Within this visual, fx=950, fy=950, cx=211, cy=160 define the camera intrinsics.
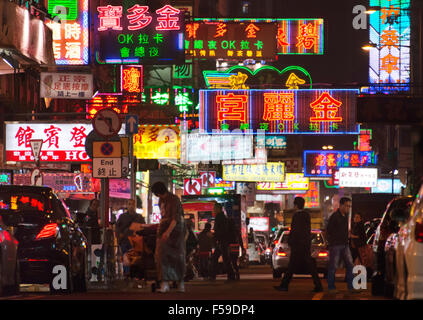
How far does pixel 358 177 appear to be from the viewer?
181 ft

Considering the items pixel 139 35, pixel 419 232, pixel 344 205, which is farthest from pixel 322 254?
pixel 419 232

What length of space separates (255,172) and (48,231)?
38.9 m

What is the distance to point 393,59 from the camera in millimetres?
48188

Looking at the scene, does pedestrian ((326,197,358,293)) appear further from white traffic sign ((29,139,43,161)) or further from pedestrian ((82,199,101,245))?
white traffic sign ((29,139,43,161))

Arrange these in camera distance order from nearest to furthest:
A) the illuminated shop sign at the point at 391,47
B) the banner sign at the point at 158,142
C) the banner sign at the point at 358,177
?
the banner sign at the point at 158,142, the illuminated shop sign at the point at 391,47, the banner sign at the point at 358,177

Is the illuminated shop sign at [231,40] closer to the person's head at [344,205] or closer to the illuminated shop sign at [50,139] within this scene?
the illuminated shop sign at [50,139]

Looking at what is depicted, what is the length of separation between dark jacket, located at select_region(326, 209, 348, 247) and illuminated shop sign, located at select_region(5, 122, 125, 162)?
15.6 metres

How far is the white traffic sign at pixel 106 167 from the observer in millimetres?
18109

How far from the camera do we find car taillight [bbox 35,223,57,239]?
14.6 meters

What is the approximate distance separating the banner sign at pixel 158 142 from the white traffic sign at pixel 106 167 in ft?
55.2

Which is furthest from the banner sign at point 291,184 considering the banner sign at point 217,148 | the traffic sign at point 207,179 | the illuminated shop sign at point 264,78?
the illuminated shop sign at point 264,78

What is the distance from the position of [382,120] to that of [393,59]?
27.4m

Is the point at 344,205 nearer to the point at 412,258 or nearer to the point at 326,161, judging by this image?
the point at 412,258
